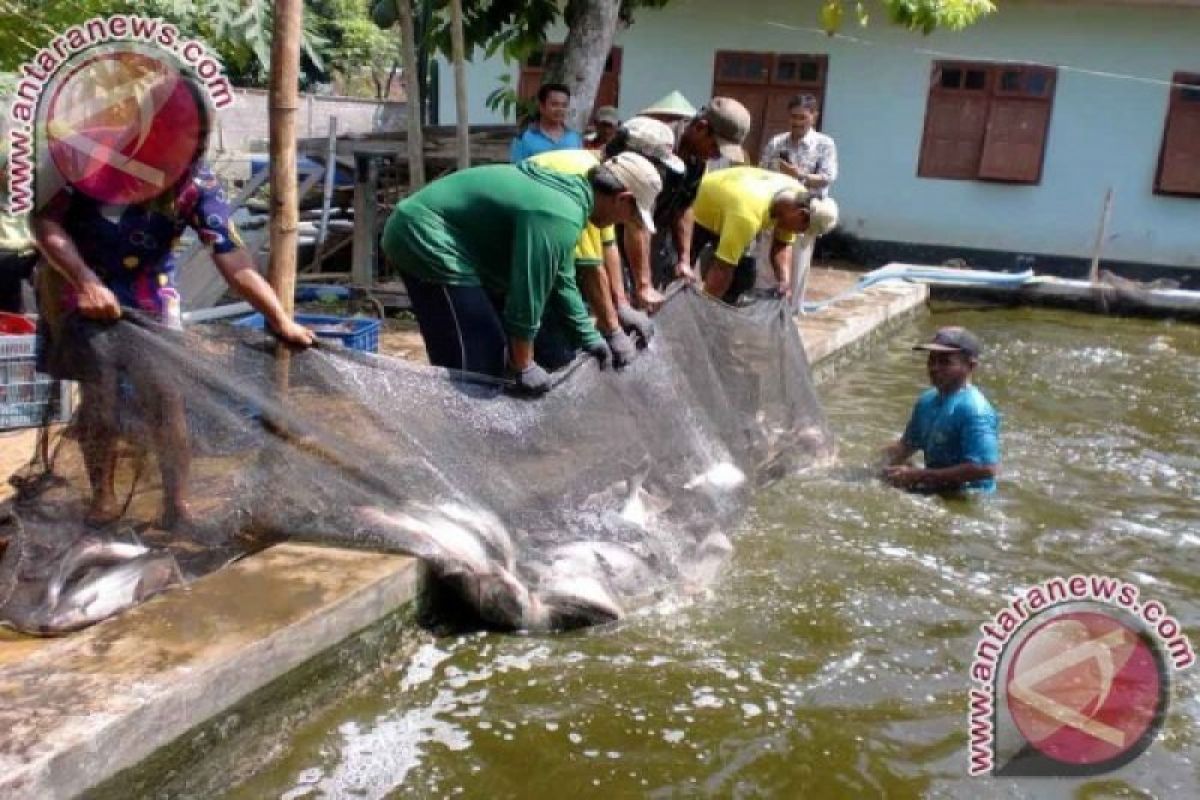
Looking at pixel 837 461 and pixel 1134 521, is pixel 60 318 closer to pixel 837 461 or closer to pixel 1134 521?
pixel 837 461

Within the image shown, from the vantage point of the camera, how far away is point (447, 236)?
4.33m

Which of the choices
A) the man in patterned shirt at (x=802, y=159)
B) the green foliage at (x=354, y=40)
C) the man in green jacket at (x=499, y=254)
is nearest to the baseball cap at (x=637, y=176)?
the man in green jacket at (x=499, y=254)

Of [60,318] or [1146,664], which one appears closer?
[60,318]

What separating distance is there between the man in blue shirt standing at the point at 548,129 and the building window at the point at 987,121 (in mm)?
8095

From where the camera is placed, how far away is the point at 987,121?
1396cm

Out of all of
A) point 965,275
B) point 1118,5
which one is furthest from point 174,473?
point 1118,5

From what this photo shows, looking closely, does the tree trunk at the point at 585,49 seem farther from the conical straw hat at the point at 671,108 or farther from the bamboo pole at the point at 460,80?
the conical straw hat at the point at 671,108

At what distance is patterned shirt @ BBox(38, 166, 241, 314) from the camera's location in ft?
11.6

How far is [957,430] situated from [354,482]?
310 cm

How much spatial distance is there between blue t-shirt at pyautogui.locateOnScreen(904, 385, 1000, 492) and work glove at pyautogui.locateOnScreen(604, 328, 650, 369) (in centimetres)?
173

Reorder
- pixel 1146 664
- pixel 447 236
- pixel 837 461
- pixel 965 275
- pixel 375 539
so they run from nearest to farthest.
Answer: pixel 375 539 → pixel 1146 664 → pixel 447 236 → pixel 837 461 → pixel 965 275

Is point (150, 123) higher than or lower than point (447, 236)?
higher

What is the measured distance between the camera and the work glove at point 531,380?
163 inches

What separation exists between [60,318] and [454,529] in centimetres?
137
